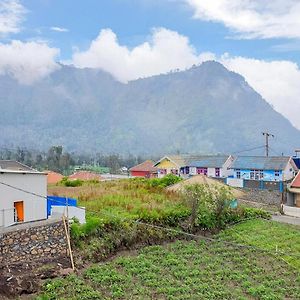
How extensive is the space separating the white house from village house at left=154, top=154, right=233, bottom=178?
28.9 m

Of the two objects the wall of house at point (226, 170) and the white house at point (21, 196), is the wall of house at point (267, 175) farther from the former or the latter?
the white house at point (21, 196)

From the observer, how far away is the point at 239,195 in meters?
31.7

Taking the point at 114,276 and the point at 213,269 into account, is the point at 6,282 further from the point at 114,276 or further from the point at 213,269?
the point at 213,269

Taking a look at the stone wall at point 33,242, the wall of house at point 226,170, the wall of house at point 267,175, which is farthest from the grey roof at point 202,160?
the stone wall at point 33,242

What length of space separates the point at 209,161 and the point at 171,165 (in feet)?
16.2

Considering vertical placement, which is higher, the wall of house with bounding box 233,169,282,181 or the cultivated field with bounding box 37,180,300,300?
the wall of house with bounding box 233,169,282,181

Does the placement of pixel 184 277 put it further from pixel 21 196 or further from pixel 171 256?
pixel 21 196

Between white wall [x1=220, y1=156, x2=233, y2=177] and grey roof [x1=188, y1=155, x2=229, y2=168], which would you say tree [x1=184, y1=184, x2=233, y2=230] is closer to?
white wall [x1=220, y1=156, x2=233, y2=177]

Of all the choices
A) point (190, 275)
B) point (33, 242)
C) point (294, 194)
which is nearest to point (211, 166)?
point (294, 194)

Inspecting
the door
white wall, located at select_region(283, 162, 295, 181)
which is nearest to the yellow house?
white wall, located at select_region(283, 162, 295, 181)

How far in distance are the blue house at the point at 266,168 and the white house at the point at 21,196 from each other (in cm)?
2551

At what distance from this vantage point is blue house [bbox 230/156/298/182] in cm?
3878

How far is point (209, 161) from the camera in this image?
148 ft

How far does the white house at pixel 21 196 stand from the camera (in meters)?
14.7
